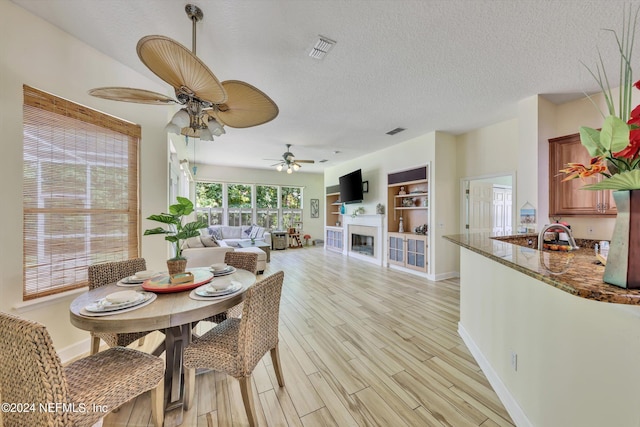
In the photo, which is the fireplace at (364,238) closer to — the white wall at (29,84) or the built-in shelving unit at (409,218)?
the built-in shelving unit at (409,218)

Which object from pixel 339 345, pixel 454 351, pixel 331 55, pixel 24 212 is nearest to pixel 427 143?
pixel 331 55

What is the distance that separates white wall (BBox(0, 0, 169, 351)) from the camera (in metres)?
1.79

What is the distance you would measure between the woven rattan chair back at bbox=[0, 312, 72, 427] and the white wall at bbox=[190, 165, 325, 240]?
745 centimetres

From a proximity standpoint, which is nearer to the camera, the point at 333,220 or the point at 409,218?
the point at 409,218

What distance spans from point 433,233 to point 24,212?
535 cm

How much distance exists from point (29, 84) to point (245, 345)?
2.68 m

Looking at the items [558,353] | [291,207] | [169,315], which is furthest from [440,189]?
[291,207]

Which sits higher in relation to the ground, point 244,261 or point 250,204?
Result: point 250,204

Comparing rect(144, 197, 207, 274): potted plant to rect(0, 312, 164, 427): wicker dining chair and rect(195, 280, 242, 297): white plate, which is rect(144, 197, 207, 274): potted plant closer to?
rect(195, 280, 242, 297): white plate

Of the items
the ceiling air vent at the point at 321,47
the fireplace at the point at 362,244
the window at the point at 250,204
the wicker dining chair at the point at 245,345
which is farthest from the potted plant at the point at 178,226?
the window at the point at 250,204

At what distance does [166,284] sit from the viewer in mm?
1733

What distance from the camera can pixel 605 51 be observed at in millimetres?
2225

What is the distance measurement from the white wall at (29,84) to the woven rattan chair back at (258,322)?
1.93 meters

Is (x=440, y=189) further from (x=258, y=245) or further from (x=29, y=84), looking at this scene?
(x=29, y=84)
